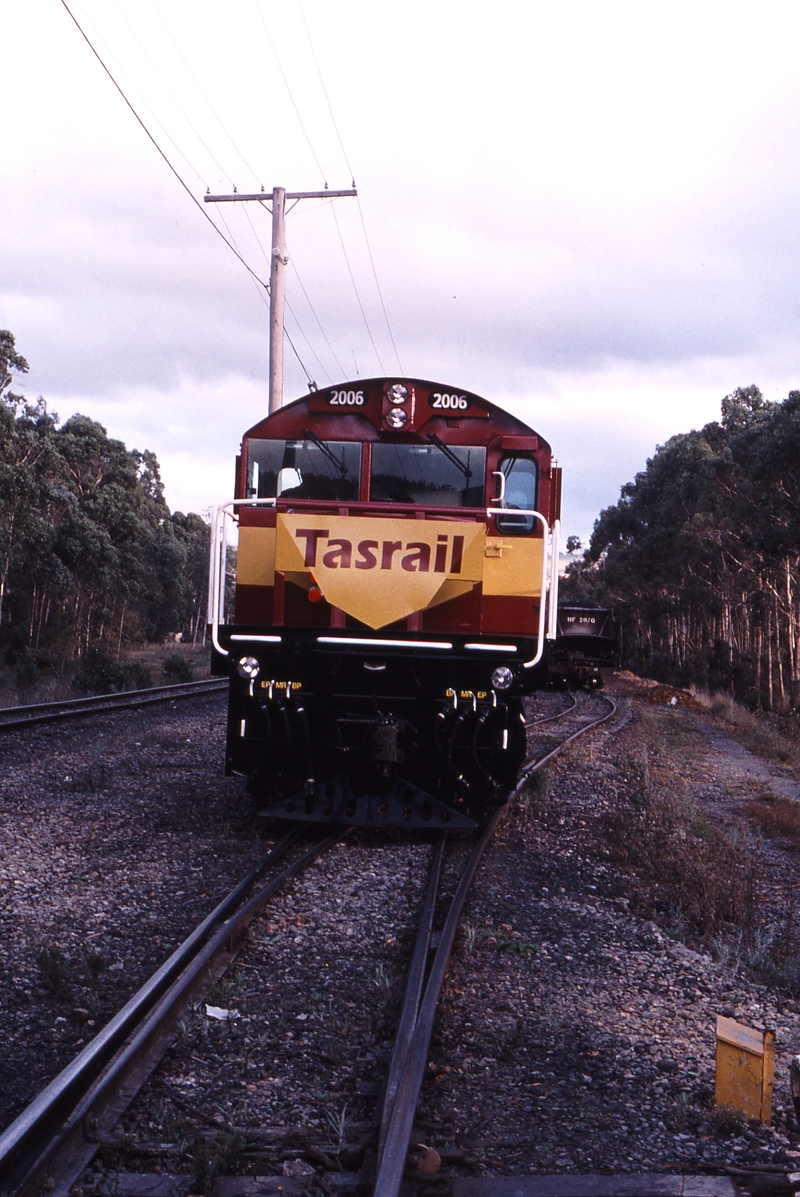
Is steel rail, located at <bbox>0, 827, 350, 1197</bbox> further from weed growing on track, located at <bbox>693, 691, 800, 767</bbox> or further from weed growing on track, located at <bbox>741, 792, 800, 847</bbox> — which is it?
weed growing on track, located at <bbox>693, 691, 800, 767</bbox>

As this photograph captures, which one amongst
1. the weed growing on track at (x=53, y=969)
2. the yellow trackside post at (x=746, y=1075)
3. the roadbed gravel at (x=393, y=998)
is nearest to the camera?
the roadbed gravel at (x=393, y=998)

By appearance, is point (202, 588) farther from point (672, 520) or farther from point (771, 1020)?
point (771, 1020)

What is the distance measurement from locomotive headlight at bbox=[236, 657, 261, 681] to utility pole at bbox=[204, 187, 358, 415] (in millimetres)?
9189

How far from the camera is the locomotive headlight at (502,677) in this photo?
302 inches

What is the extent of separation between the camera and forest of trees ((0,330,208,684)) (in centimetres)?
3272

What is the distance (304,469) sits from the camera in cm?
827

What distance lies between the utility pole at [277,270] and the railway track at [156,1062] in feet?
37.7

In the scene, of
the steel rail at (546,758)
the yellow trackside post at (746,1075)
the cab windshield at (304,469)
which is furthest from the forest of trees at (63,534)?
the yellow trackside post at (746,1075)

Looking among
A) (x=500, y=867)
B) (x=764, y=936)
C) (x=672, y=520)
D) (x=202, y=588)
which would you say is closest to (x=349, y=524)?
(x=500, y=867)

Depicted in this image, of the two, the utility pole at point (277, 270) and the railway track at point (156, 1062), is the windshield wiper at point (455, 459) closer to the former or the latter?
the railway track at point (156, 1062)

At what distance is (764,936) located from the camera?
5.93 meters

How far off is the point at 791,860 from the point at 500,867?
312 cm

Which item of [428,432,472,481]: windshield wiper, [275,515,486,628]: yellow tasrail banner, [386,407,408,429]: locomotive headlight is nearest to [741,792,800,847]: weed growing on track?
[275,515,486,628]: yellow tasrail banner

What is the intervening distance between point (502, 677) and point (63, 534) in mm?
37643
